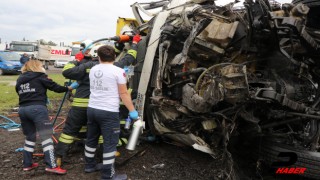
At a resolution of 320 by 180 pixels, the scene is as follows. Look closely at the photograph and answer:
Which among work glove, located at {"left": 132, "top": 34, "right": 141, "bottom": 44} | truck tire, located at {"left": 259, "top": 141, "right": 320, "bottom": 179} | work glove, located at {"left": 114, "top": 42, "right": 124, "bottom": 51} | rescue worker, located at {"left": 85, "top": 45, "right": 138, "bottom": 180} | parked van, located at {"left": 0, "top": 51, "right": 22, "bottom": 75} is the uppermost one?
work glove, located at {"left": 132, "top": 34, "right": 141, "bottom": 44}

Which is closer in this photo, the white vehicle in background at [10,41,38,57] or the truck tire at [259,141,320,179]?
the truck tire at [259,141,320,179]

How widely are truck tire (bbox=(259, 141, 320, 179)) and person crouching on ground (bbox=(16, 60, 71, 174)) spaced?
7.45 ft

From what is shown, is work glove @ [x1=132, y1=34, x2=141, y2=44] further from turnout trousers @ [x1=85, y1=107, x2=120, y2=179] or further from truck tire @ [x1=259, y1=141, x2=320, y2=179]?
truck tire @ [x1=259, y1=141, x2=320, y2=179]

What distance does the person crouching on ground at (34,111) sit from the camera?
380cm

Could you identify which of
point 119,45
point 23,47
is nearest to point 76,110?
point 119,45

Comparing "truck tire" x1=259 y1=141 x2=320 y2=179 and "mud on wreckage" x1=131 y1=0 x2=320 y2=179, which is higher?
"mud on wreckage" x1=131 y1=0 x2=320 y2=179

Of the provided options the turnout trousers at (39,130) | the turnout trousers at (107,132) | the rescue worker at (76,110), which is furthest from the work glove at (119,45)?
the turnout trousers at (107,132)

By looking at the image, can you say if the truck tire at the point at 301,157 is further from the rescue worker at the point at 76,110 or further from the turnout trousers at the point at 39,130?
the turnout trousers at the point at 39,130

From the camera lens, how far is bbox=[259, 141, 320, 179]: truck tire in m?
3.15

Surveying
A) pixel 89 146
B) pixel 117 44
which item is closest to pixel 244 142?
pixel 89 146

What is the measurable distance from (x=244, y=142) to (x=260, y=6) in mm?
1843

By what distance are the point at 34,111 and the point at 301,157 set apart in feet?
9.55

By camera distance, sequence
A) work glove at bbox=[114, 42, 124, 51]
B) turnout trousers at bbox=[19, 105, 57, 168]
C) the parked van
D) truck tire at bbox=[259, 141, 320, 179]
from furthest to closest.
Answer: the parked van < work glove at bbox=[114, 42, 124, 51] < turnout trousers at bbox=[19, 105, 57, 168] < truck tire at bbox=[259, 141, 320, 179]

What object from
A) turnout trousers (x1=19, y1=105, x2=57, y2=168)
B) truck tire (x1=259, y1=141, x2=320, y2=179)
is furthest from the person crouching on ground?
truck tire (x1=259, y1=141, x2=320, y2=179)
